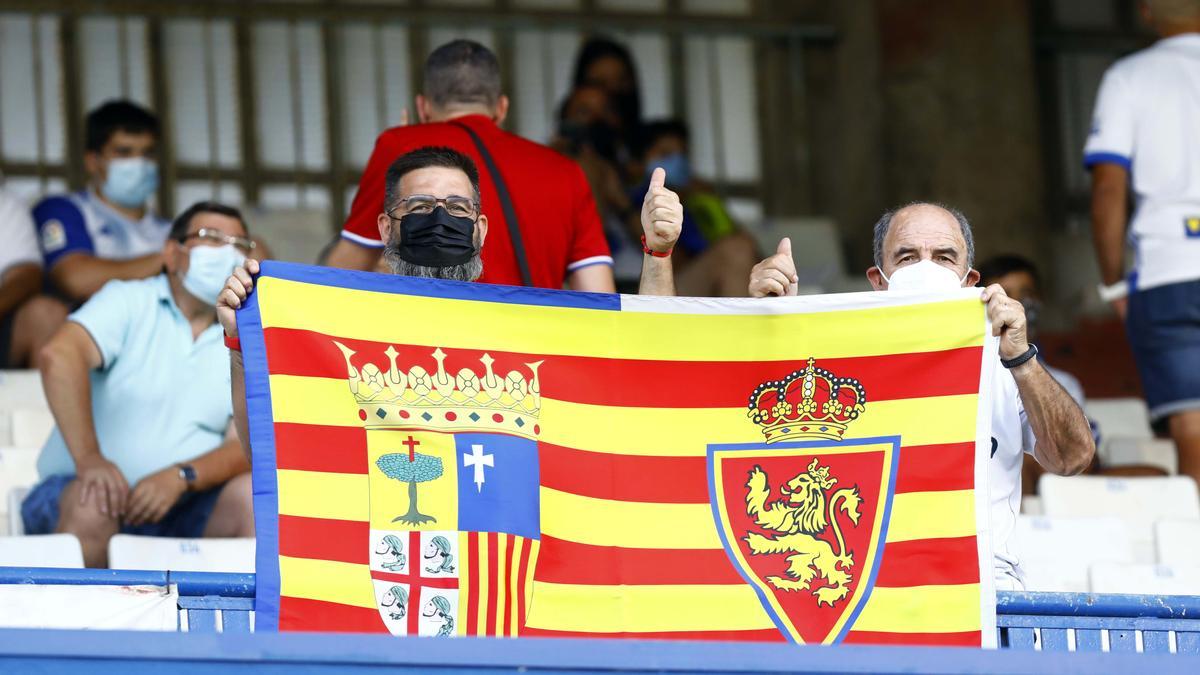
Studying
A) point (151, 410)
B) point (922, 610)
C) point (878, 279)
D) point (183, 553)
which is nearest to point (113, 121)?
point (151, 410)

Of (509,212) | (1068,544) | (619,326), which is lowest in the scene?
(1068,544)

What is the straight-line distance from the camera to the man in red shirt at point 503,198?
16.9 feet

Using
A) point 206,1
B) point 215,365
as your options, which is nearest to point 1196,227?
point 215,365

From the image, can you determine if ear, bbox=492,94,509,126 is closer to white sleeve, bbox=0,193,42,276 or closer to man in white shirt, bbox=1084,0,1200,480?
man in white shirt, bbox=1084,0,1200,480

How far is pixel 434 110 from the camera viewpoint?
18.2 ft

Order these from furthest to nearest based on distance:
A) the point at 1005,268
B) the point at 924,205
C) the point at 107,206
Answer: the point at 107,206
the point at 1005,268
the point at 924,205

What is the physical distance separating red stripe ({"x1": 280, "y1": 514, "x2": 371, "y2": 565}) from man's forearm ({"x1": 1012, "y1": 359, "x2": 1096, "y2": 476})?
4.77 ft

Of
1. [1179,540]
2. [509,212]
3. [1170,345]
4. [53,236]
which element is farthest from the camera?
[53,236]

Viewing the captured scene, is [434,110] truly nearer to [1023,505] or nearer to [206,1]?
[1023,505]

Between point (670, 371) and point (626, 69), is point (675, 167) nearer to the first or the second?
point (626, 69)

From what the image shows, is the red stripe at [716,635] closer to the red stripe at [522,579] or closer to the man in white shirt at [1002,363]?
the red stripe at [522,579]

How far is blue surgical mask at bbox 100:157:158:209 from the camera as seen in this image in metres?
7.60

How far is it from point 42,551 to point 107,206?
118 inches

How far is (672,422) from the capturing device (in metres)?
4.23
